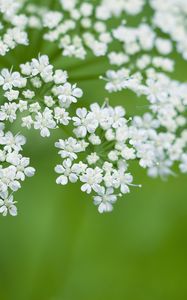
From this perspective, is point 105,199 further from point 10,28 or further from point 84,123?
point 10,28

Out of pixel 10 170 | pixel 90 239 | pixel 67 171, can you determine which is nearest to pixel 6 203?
pixel 10 170

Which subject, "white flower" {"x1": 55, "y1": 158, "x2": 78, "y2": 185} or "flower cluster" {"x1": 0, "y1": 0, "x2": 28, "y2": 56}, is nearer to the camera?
"white flower" {"x1": 55, "y1": 158, "x2": 78, "y2": 185}

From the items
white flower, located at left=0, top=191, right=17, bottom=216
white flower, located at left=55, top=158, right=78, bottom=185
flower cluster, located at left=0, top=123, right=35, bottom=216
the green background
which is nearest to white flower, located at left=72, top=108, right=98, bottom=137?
white flower, located at left=55, top=158, right=78, bottom=185

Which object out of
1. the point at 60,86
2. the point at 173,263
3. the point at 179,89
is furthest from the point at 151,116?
the point at 173,263

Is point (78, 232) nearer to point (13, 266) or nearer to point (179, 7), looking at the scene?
point (13, 266)

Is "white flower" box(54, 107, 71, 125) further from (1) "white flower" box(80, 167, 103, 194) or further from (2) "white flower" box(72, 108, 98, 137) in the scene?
(1) "white flower" box(80, 167, 103, 194)

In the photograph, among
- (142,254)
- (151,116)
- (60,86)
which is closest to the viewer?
(60,86)

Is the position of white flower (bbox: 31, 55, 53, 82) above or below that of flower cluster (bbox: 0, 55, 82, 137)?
above
